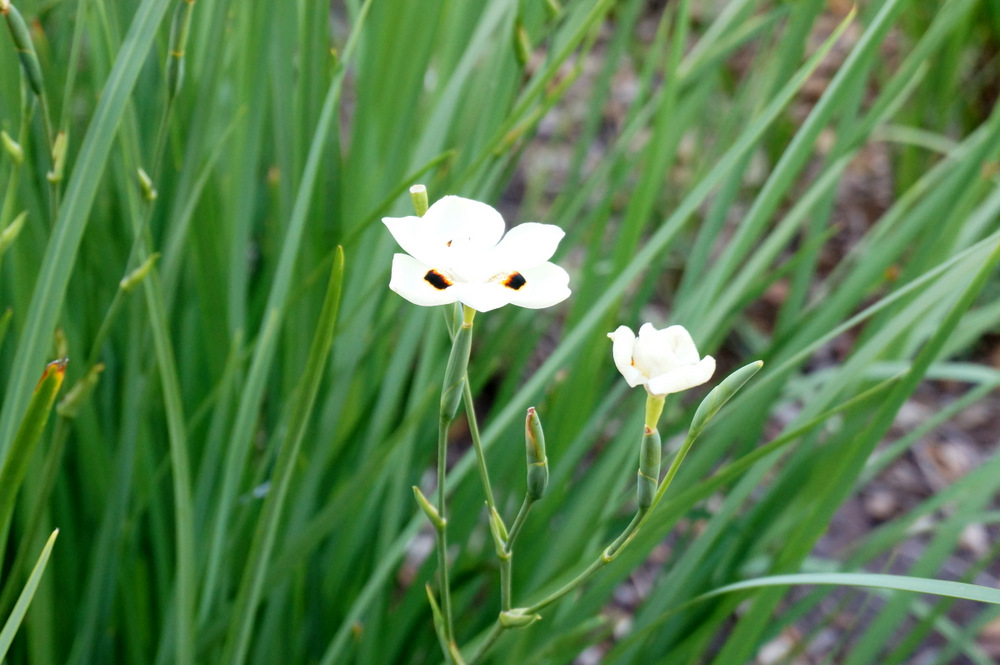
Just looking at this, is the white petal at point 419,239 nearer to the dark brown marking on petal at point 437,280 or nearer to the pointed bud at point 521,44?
the dark brown marking on petal at point 437,280

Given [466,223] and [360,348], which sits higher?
[466,223]

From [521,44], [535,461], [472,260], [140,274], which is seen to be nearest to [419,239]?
[472,260]

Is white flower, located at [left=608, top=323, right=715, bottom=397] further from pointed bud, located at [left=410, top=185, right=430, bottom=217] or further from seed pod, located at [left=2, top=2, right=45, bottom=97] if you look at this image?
seed pod, located at [left=2, top=2, right=45, bottom=97]

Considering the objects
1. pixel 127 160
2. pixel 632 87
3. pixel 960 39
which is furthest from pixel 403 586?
pixel 632 87

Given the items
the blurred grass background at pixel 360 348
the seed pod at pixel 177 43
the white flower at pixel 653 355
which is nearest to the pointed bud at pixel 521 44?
the blurred grass background at pixel 360 348

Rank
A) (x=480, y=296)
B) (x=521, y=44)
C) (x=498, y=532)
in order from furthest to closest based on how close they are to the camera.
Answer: (x=521, y=44) → (x=498, y=532) → (x=480, y=296)

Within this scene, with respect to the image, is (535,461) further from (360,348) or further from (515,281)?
(360,348)
